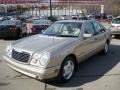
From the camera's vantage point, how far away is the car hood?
239 inches

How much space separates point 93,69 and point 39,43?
6.71ft

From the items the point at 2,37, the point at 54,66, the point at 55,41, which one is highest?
the point at 55,41

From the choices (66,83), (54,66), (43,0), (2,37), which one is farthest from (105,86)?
(43,0)

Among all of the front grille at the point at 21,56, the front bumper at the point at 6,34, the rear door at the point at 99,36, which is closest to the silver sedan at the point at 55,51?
the front grille at the point at 21,56

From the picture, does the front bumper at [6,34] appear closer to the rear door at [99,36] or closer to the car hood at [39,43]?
the rear door at [99,36]

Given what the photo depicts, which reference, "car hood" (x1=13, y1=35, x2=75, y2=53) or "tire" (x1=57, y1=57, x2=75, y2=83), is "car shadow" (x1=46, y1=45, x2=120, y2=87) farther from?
"car hood" (x1=13, y1=35, x2=75, y2=53)

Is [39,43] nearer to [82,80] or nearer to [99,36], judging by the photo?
[82,80]

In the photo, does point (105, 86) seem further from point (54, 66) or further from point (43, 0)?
point (43, 0)

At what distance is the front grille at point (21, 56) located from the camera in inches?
231

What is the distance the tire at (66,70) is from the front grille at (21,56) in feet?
2.88

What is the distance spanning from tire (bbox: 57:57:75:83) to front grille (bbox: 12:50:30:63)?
34.5 inches

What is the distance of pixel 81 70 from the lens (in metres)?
7.50

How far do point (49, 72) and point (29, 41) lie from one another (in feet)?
4.76

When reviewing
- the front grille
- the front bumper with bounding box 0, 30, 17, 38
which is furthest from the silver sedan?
the front bumper with bounding box 0, 30, 17, 38
